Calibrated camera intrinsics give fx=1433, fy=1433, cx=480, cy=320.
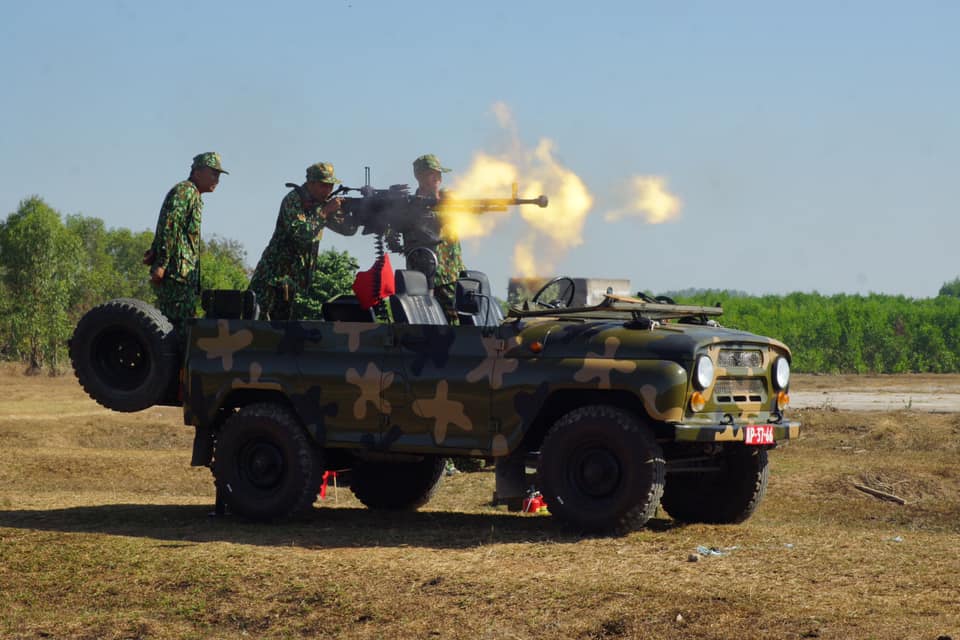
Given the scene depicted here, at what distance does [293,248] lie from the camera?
1272 centimetres

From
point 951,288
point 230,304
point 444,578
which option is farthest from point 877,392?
point 951,288

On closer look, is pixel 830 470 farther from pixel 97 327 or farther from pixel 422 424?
pixel 97 327

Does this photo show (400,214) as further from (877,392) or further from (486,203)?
(877,392)

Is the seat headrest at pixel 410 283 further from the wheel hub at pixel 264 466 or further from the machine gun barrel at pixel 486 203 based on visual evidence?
the machine gun barrel at pixel 486 203

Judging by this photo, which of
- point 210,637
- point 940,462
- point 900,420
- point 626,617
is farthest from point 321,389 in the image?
point 900,420

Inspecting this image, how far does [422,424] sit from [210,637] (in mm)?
2973

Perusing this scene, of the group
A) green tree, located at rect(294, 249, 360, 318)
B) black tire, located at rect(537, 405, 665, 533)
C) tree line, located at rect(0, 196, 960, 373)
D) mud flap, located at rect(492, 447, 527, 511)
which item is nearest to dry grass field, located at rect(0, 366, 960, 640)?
black tire, located at rect(537, 405, 665, 533)

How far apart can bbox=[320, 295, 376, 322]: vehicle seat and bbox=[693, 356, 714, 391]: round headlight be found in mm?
2839

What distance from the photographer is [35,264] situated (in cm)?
4869

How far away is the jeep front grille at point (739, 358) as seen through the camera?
34.7ft

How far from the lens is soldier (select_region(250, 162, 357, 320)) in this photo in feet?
41.5

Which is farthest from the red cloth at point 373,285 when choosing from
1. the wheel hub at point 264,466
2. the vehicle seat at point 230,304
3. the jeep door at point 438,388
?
the wheel hub at point 264,466

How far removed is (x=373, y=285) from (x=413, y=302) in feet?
1.21

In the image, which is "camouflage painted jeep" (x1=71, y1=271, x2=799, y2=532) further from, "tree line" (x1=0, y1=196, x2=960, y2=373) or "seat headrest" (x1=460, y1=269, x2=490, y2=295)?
"tree line" (x1=0, y1=196, x2=960, y2=373)
